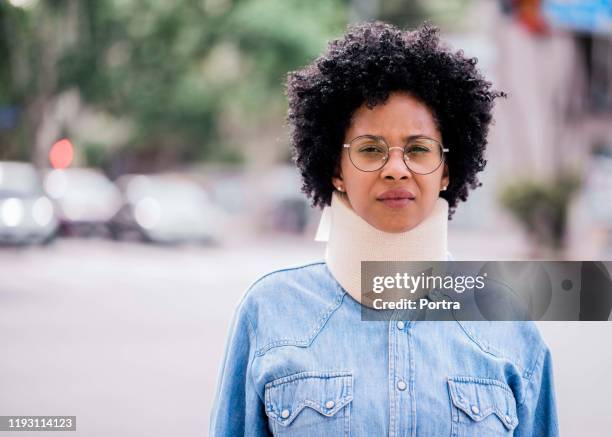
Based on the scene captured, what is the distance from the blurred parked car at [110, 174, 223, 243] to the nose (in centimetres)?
1638

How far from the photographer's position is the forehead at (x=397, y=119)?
5.70ft

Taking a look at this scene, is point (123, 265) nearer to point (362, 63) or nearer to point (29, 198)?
point (29, 198)

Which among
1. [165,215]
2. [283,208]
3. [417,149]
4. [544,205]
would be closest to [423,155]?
[417,149]

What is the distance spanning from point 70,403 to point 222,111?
2205 cm

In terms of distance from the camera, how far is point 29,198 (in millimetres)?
15055

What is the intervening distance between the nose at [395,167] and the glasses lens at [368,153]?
A: 0.01 meters

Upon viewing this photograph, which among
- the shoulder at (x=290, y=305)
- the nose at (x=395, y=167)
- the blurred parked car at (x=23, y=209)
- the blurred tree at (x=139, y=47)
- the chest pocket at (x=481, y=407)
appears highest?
the blurred tree at (x=139, y=47)

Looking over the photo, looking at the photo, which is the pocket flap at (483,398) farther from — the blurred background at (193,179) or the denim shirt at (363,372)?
the blurred background at (193,179)

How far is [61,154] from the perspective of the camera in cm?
1877

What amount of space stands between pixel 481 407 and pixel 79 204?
1870 centimetres

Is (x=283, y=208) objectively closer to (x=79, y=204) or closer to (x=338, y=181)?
(x=79, y=204)

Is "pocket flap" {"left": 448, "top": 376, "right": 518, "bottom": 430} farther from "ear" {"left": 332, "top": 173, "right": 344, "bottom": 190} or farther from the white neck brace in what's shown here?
"ear" {"left": 332, "top": 173, "right": 344, "bottom": 190}

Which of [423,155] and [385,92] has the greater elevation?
[385,92]

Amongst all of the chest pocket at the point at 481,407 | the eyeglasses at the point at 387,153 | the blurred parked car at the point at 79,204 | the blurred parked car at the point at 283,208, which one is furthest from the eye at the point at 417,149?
the blurred parked car at the point at 283,208
